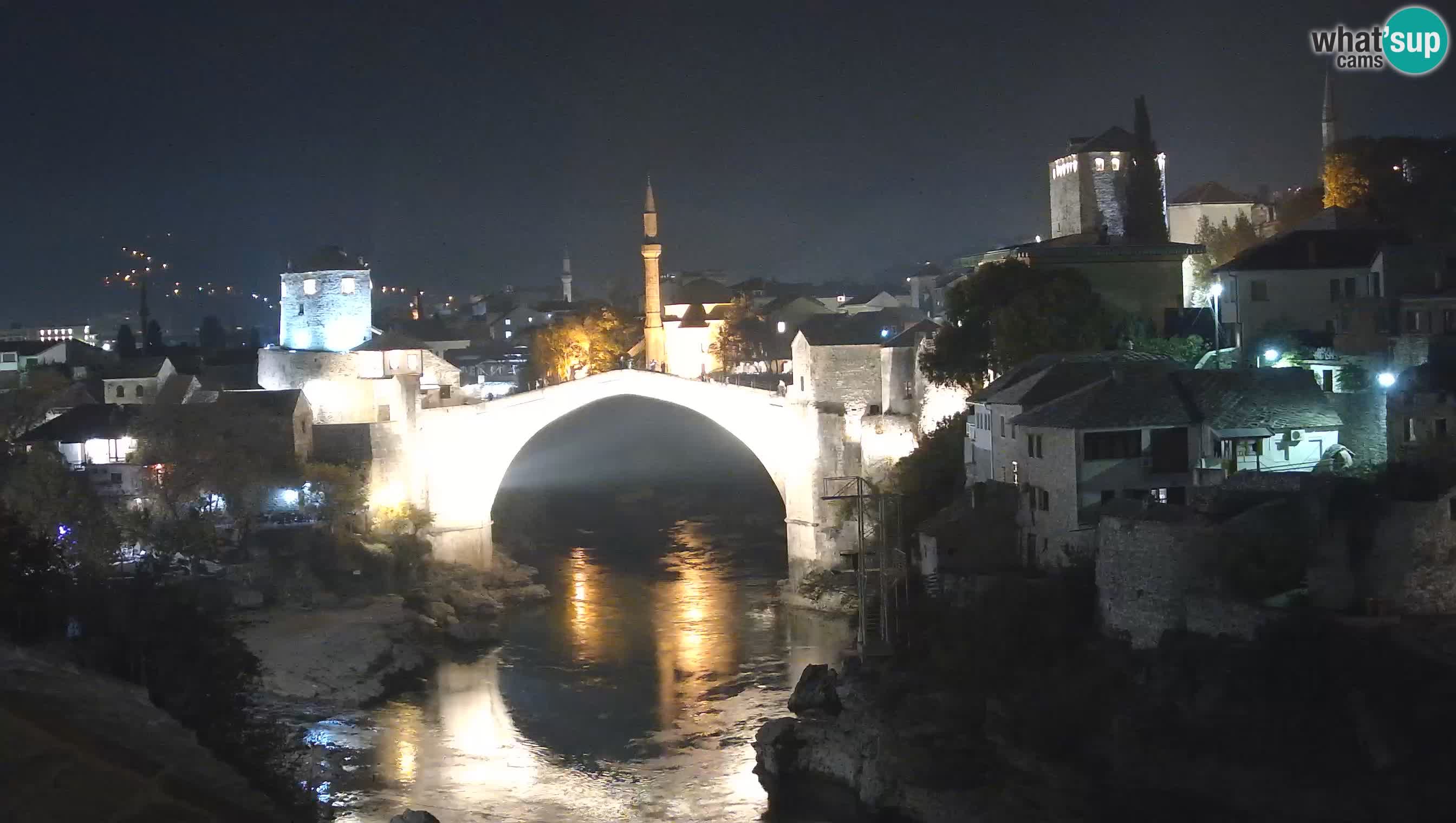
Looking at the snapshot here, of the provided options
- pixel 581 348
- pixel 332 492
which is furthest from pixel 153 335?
pixel 332 492

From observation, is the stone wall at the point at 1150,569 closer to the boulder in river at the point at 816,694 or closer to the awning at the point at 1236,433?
the awning at the point at 1236,433

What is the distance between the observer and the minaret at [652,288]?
37.8m

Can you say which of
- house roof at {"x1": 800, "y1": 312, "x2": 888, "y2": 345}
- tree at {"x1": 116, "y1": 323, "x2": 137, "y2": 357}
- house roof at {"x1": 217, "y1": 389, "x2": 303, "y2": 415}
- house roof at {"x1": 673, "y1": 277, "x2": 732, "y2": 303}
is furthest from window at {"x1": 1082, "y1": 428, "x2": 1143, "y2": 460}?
house roof at {"x1": 673, "y1": 277, "x2": 732, "y2": 303}

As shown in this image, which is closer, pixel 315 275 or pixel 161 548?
pixel 161 548

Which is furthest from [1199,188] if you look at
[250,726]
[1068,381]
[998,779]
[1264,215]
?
[250,726]

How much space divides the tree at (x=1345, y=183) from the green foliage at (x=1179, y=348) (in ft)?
14.6

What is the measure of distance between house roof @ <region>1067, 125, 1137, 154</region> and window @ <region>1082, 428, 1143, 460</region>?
12.4 metres

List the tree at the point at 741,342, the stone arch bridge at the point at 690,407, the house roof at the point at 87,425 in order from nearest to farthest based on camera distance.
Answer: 1. the stone arch bridge at the point at 690,407
2. the house roof at the point at 87,425
3. the tree at the point at 741,342

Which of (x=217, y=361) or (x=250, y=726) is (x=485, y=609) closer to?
(x=250, y=726)

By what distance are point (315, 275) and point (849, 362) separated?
1137cm

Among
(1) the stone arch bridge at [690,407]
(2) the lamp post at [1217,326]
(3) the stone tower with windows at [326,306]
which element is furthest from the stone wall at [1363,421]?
(3) the stone tower with windows at [326,306]

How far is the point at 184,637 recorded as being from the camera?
50.7ft

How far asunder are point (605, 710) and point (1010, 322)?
763 cm

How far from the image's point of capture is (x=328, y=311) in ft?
103
